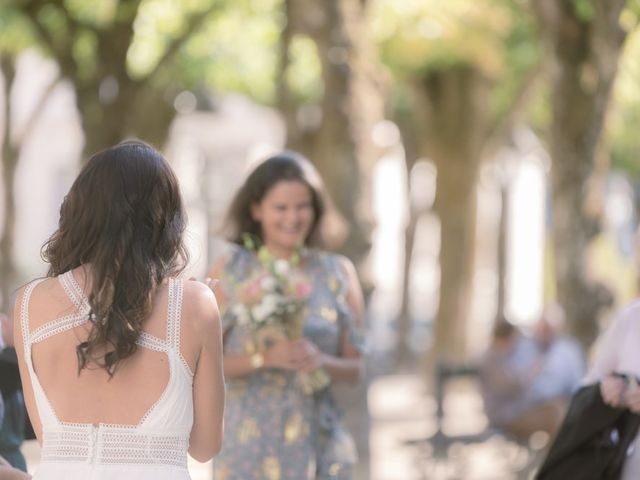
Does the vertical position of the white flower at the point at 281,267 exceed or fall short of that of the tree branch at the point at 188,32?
it falls short

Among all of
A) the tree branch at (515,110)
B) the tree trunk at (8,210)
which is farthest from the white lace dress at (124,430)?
the tree branch at (515,110)

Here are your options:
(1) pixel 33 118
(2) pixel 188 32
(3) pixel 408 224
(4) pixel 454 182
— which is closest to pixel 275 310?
(2) pixel 188 32

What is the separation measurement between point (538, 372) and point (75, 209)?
9.31 metres

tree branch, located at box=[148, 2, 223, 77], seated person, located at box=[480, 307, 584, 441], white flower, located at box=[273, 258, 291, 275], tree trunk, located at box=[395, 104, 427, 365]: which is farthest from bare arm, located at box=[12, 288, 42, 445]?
tree trunk, located at box=[395, 104, 427, 365]

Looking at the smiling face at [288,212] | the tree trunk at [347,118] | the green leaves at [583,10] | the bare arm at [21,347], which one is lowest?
the bare arm at [21,347]

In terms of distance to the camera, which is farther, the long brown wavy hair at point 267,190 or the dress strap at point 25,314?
the long brown wavy hair at point 267,190

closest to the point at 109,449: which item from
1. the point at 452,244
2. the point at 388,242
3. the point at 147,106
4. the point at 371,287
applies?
the point at 371,287

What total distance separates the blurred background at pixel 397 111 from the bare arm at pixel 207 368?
299mm

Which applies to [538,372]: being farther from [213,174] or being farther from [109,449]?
[213,174]

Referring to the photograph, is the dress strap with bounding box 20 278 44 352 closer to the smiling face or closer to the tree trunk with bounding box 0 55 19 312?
the smiling face

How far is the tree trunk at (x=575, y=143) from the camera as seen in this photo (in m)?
13.1

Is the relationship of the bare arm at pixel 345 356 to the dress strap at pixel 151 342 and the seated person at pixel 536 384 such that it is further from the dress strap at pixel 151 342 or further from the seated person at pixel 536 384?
the seated person at pixel 536 384

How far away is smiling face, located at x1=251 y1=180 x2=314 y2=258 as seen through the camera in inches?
268

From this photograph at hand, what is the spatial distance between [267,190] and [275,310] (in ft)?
1.91
